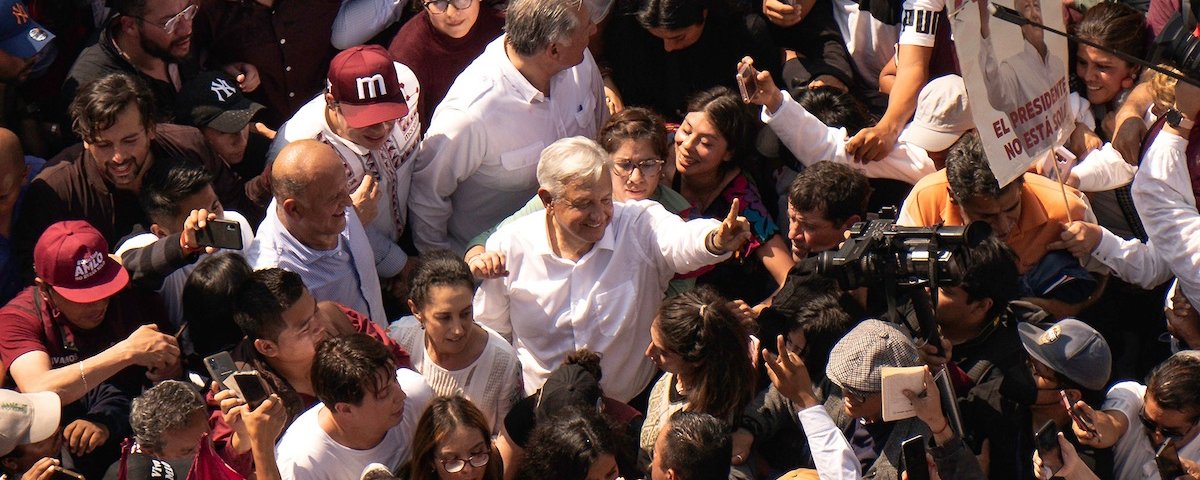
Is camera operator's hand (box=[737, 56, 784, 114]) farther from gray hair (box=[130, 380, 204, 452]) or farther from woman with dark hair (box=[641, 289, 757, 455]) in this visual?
gray hair (box=[130, 380, 204, 452])

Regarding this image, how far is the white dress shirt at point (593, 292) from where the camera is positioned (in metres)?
6.56

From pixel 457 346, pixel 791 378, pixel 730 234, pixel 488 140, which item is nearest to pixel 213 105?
pixel 488 140

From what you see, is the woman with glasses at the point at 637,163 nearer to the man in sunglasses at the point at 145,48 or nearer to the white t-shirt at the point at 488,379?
the white t-shirt at the point at 488,379

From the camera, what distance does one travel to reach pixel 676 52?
7633 mm

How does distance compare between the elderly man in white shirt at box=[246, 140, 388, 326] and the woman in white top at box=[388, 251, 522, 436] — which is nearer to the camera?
the woman in white top at box=[388, 251, 522, 436]

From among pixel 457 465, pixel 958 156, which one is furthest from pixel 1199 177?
pixel 457 465

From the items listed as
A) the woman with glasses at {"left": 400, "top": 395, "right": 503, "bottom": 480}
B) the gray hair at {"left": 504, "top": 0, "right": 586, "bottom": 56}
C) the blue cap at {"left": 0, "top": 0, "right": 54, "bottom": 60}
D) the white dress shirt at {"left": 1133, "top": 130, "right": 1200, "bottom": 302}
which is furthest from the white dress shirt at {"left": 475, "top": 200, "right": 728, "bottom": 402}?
the blue cap at {"left": 0, "top": 0, "right": 54, "bottom": 60}

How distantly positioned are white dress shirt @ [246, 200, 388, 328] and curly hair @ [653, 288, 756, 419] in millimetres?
1265

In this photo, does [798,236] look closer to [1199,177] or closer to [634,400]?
[634,400]

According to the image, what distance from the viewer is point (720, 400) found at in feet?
19.6

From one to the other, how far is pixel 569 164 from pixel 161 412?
1649 mm

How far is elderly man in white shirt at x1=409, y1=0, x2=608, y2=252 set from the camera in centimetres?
706

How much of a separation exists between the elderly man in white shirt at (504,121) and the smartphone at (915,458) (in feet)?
8.00

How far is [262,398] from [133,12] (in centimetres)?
225
